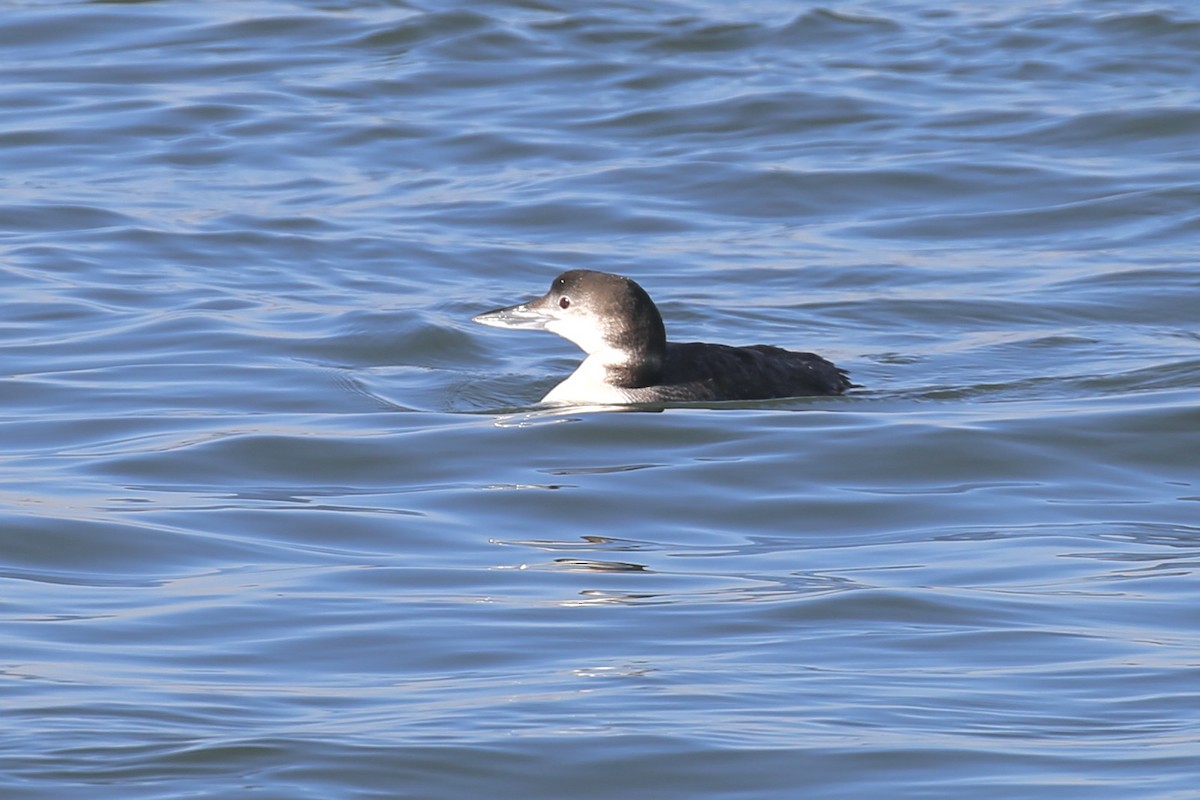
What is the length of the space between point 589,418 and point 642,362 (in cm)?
65

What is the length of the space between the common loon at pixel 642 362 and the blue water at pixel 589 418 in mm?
243

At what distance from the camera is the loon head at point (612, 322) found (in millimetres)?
9477

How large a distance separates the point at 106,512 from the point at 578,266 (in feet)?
19.7

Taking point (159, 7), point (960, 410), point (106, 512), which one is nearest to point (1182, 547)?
point (960, 410)

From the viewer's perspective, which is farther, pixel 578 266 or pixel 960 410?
pixel 578 266

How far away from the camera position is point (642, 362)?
9516 mm

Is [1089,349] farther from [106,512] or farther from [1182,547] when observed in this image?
[106,512]

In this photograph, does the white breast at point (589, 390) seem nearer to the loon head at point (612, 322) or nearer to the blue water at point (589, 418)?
the loon head at point (612, 322)

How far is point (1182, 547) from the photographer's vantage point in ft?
22.6

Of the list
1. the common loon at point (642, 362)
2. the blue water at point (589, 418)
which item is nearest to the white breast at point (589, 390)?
the common loon at point (642, 362)

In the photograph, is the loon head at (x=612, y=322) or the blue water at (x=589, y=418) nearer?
the blue water at (x=589, y=418)

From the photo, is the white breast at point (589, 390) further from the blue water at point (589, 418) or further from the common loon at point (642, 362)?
the blue water at point (589, 418)

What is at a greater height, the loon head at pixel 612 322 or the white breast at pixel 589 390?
the loon head at pixel 612 322

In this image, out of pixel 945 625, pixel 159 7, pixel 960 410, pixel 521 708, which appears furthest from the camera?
pixel 159 7
